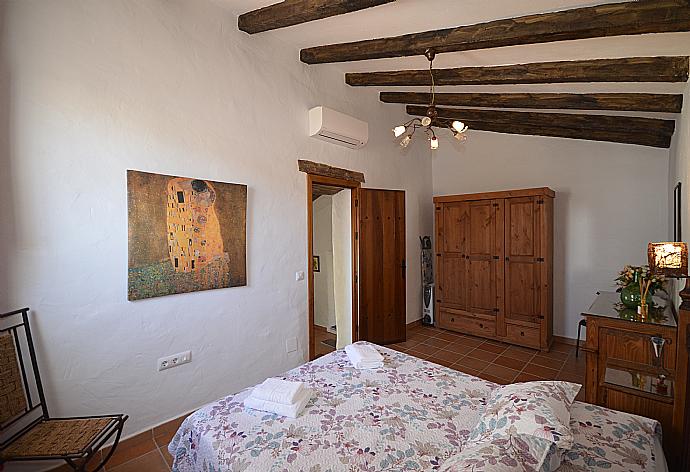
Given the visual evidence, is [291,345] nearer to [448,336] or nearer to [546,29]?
[448,336]

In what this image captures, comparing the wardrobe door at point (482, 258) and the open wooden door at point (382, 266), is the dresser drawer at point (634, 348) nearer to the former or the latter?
the wardrobe door at point (482, 258)

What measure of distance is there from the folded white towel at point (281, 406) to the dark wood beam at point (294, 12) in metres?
2.29

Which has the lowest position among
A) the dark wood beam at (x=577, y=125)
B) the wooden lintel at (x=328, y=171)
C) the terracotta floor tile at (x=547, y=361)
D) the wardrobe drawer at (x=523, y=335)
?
the terracotta floor tile at (x=547, y=361)

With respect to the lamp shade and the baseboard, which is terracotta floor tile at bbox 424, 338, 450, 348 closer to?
the baseboard

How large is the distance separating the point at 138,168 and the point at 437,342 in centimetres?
381

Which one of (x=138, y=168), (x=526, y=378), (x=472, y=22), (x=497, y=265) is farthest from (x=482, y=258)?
(x=138, y=168)

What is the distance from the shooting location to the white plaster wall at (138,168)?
6.35ft

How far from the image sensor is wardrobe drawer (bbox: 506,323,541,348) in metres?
4.11

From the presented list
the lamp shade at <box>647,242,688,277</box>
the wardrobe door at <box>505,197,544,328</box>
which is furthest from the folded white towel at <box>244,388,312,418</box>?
the wardrobe door at <box>505,197,544,328</box>

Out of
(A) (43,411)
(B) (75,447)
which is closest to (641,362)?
(B) (75,447)

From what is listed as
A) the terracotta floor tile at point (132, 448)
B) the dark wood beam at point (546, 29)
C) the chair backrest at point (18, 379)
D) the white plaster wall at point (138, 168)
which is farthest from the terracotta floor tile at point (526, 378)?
the chair backrest at point (18, 379)

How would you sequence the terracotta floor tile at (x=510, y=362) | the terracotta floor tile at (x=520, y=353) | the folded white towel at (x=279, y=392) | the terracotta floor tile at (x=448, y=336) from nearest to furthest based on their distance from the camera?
the folded white towel at (x=279, y=392), the terracotta floor tile at (x=510, y=362), the terracotta floor tile at (x=520, y=353), the terracotta floor tile at (x=448, y=336)

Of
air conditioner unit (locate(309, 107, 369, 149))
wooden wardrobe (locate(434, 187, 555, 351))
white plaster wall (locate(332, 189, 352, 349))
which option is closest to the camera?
air conditioner unit (locate(309, 107, 369, 149))

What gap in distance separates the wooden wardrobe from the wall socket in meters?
3.44
